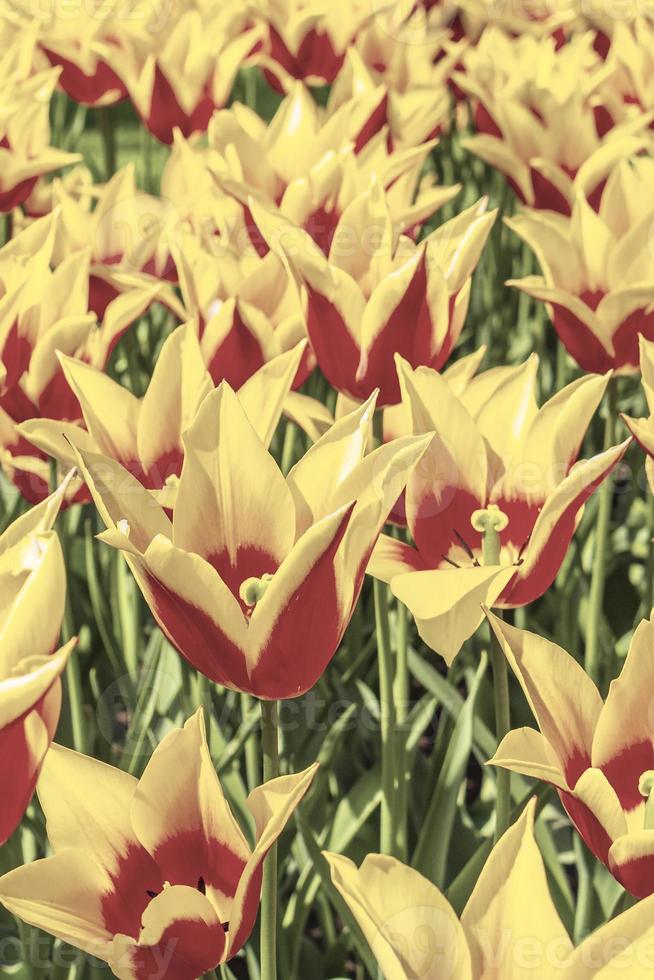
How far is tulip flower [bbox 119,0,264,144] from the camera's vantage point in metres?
1.88

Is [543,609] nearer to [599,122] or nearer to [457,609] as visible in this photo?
[599,122]

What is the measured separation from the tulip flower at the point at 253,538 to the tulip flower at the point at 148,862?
0.24ft

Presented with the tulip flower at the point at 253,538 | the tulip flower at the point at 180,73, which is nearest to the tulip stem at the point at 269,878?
the tulip flower at the point at 253,538

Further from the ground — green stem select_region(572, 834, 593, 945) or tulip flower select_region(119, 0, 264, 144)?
tulip flower select_region(119, 0, 264, 144)

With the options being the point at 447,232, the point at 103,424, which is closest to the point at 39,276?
the point at 103,424

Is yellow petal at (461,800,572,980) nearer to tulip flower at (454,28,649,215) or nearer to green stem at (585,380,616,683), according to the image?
green stem at (585,380,616,683)

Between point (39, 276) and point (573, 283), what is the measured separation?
0.51 m

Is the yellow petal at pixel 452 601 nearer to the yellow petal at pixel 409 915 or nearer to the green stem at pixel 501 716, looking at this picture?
the green stem at pixel 501 716

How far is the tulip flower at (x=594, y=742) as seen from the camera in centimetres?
60

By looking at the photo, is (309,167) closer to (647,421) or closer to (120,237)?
(120,237)

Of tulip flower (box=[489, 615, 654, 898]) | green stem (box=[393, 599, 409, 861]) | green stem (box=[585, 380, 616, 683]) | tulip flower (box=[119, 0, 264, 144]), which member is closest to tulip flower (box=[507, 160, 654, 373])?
green stem (box=[585, 380, 616, 683])

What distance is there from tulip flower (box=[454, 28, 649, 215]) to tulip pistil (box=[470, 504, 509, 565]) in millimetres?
596

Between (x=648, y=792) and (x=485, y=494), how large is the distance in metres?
0.26

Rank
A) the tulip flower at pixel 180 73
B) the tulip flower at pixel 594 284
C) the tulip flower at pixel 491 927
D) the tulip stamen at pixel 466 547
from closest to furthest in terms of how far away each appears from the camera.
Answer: the tulip flower at pixel 491 927
the tulip stamen at pixel 466 547
the tulip flower at pixel 594 284
the tulip flower at pixel 180 73
